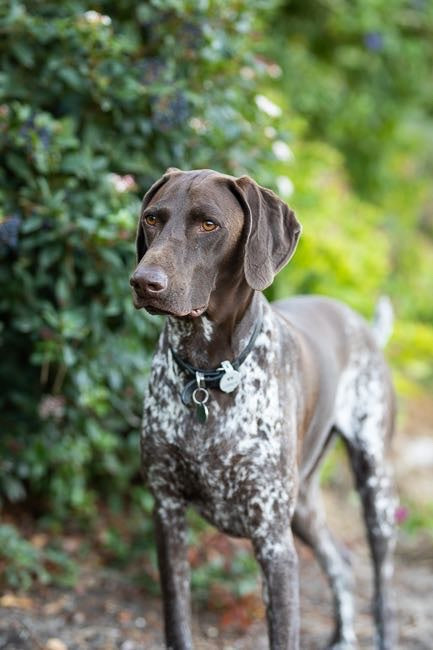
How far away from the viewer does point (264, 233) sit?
9.97ft

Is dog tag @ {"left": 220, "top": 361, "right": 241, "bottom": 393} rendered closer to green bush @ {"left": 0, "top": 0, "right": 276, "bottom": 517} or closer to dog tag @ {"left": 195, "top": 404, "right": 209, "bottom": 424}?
dog tag @ {"left": 195, "top": 404, "right": 209, "bottom": 424}

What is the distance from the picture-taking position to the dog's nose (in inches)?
106

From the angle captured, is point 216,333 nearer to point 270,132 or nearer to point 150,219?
point 150,219

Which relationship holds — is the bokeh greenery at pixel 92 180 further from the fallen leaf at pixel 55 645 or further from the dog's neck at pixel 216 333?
the dog's neck at pixel 216 333

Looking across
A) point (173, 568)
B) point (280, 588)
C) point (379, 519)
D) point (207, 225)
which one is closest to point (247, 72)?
point (207, 225)

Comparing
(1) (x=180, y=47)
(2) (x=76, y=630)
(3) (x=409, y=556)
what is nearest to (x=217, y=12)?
(1) (x=180, y=47)

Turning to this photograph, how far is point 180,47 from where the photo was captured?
4438mm

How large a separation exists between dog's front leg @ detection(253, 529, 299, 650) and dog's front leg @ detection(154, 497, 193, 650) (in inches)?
13.0

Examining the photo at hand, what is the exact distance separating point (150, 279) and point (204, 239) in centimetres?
28

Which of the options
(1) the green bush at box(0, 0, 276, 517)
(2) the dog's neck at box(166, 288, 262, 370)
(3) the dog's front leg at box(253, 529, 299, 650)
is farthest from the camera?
(1) the green bush at box(0, 0, 276, 517)

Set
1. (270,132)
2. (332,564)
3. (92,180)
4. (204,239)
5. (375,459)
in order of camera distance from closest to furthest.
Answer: (204,239) → (375,459) → (92,180) → (332,564) → (270,132)

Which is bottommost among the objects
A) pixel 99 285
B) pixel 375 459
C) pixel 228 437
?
pixel 375 459

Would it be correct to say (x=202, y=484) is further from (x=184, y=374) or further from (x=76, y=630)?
(x=76, y=630)

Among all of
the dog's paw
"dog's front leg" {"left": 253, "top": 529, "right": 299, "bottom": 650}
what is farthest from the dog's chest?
the dog's paw
